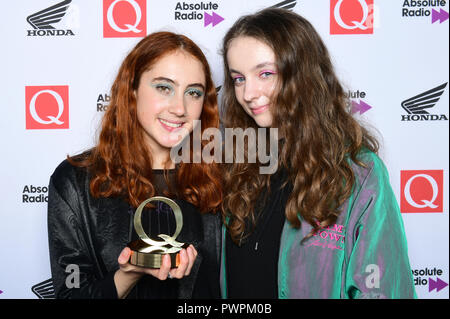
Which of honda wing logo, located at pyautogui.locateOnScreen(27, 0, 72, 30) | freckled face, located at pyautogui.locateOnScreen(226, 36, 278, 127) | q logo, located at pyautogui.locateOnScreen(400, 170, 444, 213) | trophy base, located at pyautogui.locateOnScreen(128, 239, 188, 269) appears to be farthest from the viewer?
q logo, located at pyautogui.locateOnScreen(400, 170, 444, 213)

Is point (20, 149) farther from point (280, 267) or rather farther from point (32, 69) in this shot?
point (280, 267)

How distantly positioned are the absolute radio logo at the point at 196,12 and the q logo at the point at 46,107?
0.63 meters

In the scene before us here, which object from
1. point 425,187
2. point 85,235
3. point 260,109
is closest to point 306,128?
point 260,109

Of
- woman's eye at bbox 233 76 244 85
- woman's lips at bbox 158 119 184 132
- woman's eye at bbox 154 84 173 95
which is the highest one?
woman's eye at bbox 233 76 244 85

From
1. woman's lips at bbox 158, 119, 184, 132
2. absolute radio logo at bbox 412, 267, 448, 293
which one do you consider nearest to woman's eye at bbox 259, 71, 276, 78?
woman's lips at bbox 158, 119, 184, 132

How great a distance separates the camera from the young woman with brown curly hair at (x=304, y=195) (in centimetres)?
122

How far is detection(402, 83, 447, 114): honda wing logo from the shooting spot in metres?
1.92

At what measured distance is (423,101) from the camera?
192 cm

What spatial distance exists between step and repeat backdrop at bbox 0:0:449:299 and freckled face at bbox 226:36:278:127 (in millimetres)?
525

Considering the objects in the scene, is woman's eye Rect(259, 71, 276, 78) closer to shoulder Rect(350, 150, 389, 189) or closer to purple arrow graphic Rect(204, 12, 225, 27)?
shoulder Rect(350, 150, 389, 189)

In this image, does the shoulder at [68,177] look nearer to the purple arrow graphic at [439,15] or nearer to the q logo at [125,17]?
the q logo at [125,17]

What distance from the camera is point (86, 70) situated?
187cm

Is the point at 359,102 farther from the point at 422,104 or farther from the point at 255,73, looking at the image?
the point at 255,73

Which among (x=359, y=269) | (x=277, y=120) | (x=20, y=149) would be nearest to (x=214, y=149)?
(x=277, y=120)
